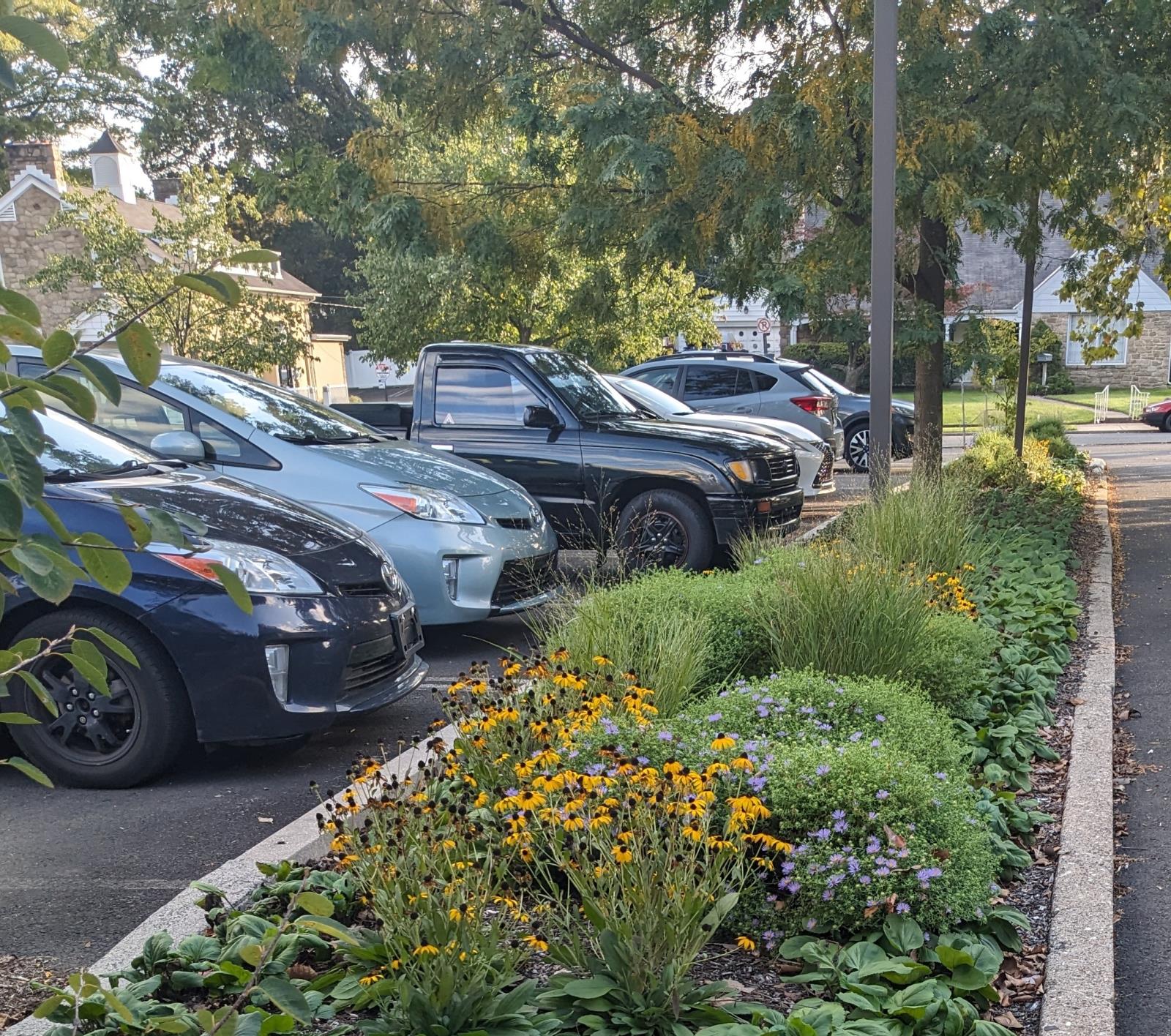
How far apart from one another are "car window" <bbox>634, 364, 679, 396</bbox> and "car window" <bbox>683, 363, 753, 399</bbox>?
0.58 feet

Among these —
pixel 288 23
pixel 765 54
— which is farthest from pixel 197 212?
pixel 765 54

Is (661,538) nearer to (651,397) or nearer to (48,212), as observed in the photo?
(651,397)

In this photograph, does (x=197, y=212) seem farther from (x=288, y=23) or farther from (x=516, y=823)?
(x=516, y=823)

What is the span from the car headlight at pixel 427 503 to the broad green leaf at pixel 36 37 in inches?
221

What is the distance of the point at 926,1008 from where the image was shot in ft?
9.80

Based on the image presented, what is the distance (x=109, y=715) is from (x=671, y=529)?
5.34 m

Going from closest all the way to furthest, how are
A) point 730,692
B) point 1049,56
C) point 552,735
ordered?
point 552,735
point 730,692
point 1049,56

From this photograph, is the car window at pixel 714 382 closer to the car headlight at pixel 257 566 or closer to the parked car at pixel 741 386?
the parked car at pixel 741 386

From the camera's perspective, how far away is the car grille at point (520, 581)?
745cm

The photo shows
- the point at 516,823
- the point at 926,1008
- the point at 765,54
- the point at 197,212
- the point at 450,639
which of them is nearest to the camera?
the point at 926,1008

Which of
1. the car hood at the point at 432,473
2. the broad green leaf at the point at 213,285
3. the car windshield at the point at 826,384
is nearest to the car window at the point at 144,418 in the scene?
the car hood at the point at 432,473

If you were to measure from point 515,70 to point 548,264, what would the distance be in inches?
90.2

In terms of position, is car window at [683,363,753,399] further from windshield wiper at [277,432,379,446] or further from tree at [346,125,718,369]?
windshield wiper at [277,432,379,446]

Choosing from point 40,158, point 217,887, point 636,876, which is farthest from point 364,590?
point 40,158
